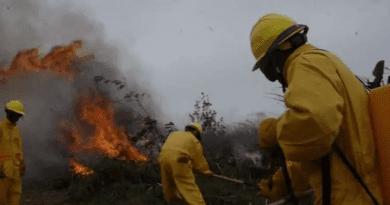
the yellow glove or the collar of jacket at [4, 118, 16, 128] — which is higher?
the collar of jacket at [4, 118, 16, 128]

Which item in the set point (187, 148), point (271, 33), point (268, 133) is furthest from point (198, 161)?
point (271, 33)

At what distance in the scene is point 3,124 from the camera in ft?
20.6

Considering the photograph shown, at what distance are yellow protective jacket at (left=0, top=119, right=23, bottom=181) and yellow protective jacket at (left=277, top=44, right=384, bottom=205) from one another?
6031 mm

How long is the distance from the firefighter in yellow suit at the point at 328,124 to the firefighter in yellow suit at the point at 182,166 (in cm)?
486

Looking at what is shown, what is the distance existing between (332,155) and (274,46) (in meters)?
0.62

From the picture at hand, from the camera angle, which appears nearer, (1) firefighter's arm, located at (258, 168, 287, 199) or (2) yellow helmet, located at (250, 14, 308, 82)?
(2) yellow helmet, located at (250, 14, 308, 82)

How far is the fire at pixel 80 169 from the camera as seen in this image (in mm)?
10237

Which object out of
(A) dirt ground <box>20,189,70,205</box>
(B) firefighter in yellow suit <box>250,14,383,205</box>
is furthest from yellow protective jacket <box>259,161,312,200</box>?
(A) dirt ground <box>20,189,70,205</box>

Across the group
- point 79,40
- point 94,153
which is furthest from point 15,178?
point 79,40

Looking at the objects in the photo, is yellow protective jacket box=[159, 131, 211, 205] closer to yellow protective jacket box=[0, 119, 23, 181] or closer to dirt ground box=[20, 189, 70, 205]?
yellow protective jacket box=[0, 119, 23, 181]

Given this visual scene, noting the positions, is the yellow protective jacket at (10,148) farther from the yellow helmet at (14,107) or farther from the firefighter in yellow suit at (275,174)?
the firefighter in yellow suit at (275,174)

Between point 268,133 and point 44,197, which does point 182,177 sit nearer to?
point 268,133

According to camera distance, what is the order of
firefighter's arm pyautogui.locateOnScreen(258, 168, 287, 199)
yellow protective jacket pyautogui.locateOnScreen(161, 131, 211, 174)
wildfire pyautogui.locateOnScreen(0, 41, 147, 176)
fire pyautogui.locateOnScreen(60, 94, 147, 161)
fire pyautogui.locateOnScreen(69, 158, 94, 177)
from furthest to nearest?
wildfire pyautogui.locateOnScreen(0, 41, 147, 176)
fire pyautogui.locateOnScreen(60, 94, 147, 161)
fire pyautogui.locateOnScreen(69, 158, 94, 177)
yellow protective jacket pyautogui.locateOnScreen(161, 131, 211, 174)
firefighter's arm pyautogui.locateOnScreen(258, 168, 287, 199)

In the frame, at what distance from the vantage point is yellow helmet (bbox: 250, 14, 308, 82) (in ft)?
5.73
